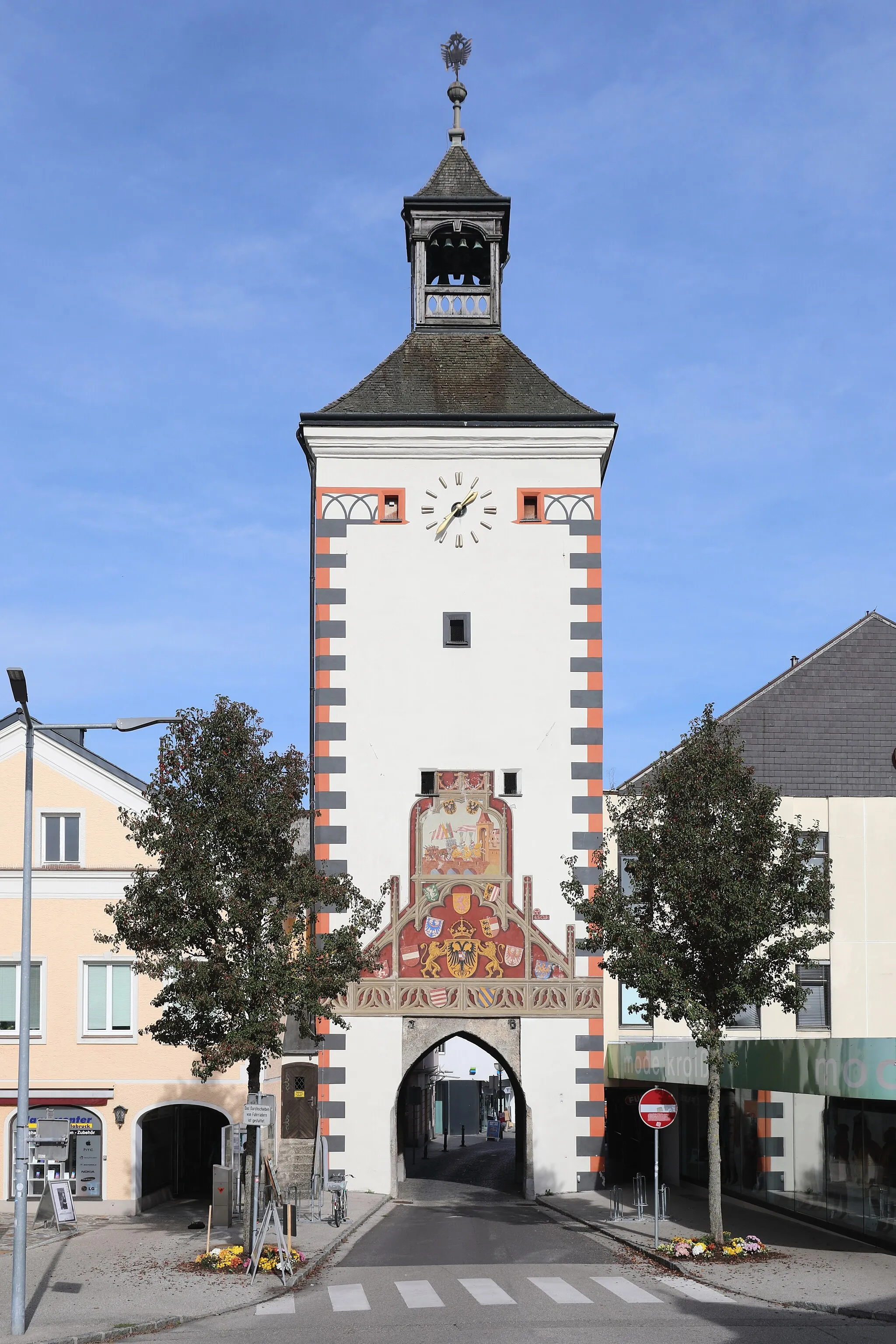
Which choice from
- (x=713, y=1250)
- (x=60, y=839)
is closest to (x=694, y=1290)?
(x=713, y=1250)

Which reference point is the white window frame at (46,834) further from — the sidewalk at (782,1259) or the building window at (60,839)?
the sidewalk at (782,1259)

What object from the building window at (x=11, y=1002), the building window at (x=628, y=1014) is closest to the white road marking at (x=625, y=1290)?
the building window at (x=628, y=1014)

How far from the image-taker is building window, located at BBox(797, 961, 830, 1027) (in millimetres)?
37375

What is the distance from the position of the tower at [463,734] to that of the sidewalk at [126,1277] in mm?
4796

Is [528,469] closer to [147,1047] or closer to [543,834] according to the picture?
[543,834]

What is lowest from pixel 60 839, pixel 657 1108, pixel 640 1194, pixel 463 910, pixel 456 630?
pixel 640 1194

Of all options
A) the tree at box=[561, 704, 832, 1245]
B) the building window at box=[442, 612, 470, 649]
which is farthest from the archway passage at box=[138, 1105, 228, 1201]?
the tree at box=[561, 704, 832, 1245]

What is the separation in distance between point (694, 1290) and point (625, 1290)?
95 cm

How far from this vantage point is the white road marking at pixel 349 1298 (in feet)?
68.1

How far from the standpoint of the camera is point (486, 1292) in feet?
71.7

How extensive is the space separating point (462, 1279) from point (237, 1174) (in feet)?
26.8

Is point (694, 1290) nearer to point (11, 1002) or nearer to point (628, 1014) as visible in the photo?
point (628, 1014)

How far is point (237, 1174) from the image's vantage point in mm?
30125

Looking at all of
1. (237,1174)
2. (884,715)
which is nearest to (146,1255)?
(237,1174)
